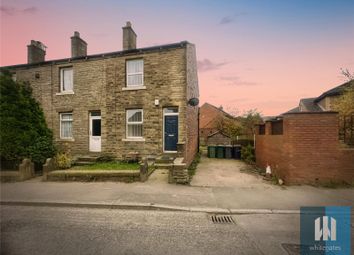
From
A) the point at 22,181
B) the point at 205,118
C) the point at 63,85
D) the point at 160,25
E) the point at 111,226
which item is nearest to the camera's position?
the point at 111,226

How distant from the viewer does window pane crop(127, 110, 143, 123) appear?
43.4 ft

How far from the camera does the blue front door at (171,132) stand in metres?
12.5

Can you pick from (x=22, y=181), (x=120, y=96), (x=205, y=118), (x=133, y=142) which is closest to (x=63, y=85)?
(x=120, y=96)

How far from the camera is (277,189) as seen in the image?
7664 mm

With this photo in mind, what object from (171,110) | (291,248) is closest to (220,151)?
(171,110)

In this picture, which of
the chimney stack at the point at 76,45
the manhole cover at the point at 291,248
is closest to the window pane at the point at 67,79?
the chimney stack at the point at 76,45

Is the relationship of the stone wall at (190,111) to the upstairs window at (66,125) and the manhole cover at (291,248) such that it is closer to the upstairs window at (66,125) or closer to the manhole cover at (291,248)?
the manhole cover at (291,248)

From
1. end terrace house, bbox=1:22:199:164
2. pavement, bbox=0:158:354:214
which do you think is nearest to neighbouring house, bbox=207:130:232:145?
end terrace house, bbox=1:22:199:164

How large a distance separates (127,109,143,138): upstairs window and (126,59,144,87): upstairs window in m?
1.81

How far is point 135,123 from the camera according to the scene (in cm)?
1325

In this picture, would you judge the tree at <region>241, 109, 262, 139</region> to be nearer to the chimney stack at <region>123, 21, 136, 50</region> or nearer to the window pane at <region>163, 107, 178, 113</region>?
the window pane at <region>163, 107, 178, 113</region>

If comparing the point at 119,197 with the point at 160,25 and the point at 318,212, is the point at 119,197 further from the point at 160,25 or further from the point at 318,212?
the point at 160,25

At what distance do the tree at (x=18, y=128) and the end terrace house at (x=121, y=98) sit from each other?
9.95ft

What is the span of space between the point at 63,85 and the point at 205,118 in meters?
28.7
